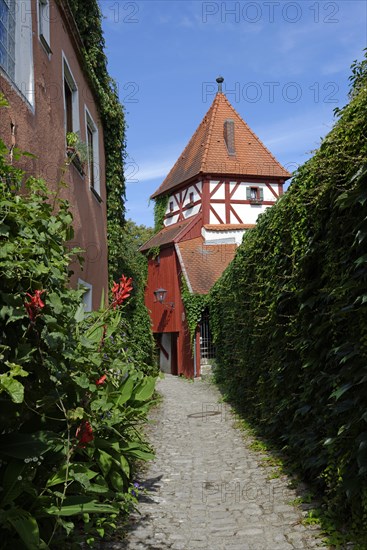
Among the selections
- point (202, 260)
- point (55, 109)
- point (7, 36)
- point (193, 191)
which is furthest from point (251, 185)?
point (7, 36)

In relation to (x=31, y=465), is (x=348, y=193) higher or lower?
higher

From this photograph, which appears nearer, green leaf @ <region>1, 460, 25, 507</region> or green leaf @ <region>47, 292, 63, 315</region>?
green leaf @ <region>1, 460, 25, 507</region>

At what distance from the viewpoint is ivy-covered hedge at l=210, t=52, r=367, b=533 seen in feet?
10.8

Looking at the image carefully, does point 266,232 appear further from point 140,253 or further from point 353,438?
point 140,253

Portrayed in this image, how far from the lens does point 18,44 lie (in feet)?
16.6

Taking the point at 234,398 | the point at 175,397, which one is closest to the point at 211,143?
the point at 175,397

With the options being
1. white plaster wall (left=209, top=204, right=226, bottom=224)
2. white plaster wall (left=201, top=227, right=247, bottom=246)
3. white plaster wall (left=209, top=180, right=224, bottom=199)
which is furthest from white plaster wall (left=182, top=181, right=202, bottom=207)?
white plaster wall (left=201, top=227, right=247, bottom=246)

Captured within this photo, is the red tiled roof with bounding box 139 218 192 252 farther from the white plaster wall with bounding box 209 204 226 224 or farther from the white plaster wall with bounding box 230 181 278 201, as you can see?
the white plaster wall with bounding box 230 181 278 201

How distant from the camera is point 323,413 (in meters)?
4.13

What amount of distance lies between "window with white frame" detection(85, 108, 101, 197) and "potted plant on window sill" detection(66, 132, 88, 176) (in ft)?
4.58

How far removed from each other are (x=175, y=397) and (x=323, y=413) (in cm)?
887

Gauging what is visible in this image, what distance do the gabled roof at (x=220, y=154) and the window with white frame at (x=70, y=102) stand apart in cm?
1534

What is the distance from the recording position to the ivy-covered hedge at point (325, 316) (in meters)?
3.31

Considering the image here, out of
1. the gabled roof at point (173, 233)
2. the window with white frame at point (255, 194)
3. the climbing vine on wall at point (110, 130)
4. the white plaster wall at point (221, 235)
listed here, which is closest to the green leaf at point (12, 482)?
the climbing vine on wall at point (110, 130)
